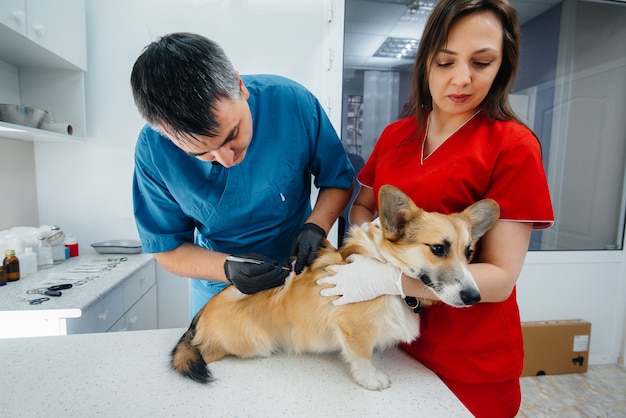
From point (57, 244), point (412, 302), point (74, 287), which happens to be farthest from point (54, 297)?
point (412, 302)

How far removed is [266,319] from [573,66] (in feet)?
11.4

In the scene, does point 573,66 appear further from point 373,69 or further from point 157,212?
point 157,212

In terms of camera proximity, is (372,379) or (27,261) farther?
(27,261)

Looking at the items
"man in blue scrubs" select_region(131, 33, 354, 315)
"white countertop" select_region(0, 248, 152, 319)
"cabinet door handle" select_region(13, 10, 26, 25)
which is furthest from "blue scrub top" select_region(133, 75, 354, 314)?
"cabinet door handle" select_region(13, 10, 26, 25)

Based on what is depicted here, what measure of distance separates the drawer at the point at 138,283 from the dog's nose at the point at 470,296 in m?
2.01

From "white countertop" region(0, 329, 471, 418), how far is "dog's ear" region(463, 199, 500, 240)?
439 mm

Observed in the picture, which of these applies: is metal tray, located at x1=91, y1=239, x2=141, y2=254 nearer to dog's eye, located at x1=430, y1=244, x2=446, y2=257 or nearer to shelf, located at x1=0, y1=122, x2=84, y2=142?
shelf, located at x1=0, y1=122, x2=84, y2=142

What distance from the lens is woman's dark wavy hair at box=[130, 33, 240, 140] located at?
2.53 ft

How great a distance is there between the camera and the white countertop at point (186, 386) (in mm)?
765

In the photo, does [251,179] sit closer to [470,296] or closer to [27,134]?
[470,296]

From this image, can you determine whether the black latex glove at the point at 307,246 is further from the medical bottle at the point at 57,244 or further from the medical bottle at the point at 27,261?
the medical bottle at the point at 57,244

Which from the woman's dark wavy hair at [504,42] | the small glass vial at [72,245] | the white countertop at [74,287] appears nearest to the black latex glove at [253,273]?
the woman's dark wavy hair at [504,42]

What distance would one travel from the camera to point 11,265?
71.9 inches

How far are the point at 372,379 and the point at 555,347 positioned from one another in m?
2.65
